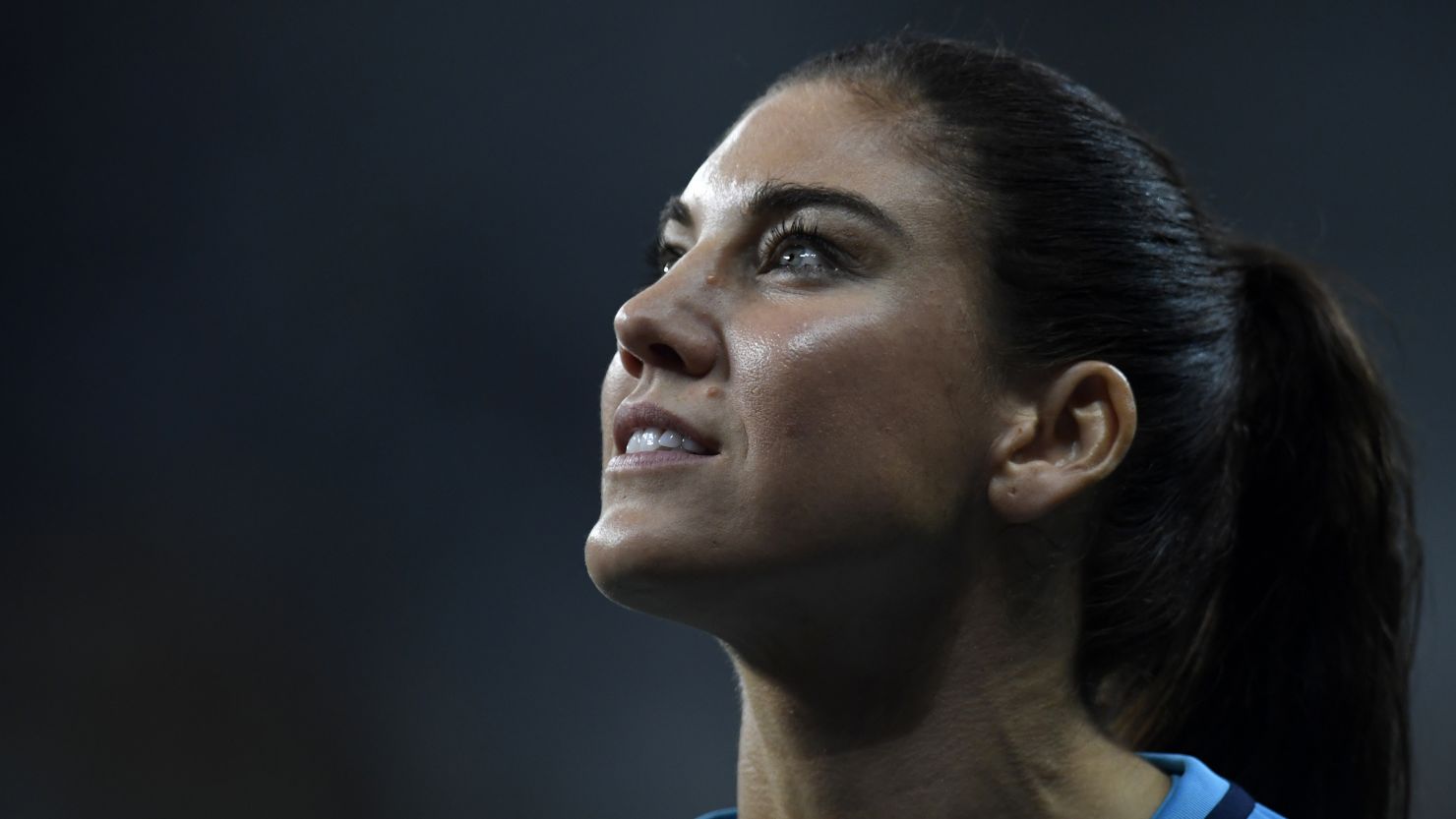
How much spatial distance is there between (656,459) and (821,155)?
1.41ft

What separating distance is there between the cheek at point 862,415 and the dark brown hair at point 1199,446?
4.8 inches

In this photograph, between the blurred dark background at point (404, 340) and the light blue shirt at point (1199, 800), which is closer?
the light blue shirt at point (1199, 800)

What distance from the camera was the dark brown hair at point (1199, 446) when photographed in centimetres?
185

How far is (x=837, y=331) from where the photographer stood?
1697mm

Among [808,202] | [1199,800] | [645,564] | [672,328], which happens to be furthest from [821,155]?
[1199,800]

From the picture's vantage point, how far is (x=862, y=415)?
1.68 m

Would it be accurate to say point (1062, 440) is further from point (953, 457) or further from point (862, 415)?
point (862, 415)

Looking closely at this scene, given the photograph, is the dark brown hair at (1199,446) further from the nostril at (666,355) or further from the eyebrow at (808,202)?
the nostril at (666,355)

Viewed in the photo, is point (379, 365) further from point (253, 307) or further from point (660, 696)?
point (660, 696)

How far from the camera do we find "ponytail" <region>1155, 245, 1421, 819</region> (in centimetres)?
211

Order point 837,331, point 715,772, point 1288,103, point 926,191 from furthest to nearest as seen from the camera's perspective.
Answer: point 1288,103 < point 715,772 < point 926,191 < point 837,331

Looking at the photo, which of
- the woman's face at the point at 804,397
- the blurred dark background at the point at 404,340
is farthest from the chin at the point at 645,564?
the blurred dark background at the point at 404,340

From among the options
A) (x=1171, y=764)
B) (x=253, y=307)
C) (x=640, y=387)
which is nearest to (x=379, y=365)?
(x=253, y=307)

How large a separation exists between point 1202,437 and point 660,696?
1917mm
